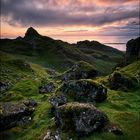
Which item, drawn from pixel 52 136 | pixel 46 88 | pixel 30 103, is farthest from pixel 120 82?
pixel 52 136

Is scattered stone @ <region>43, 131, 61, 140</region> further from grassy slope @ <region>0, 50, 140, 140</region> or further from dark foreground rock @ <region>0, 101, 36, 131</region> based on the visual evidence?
dark foreground rock @ <region>0, 101, 36, 131</region>

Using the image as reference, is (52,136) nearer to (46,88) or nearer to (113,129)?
(113,129)

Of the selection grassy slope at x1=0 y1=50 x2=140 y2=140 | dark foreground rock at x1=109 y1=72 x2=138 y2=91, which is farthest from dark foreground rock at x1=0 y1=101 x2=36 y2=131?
dark foreground rock at x1=109 y1=72 x2=138 y2=91

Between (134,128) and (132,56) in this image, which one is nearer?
(134,128)

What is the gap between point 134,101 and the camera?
2616 inches

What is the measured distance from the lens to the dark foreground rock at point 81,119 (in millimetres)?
45000

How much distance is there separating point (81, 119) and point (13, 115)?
13.2 m

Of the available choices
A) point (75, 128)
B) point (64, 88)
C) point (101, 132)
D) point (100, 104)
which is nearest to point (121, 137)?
point (101, 132)

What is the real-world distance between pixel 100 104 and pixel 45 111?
1110cm

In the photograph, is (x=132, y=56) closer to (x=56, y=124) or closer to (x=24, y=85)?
(x=24, y=85)

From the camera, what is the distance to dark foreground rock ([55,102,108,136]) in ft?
148

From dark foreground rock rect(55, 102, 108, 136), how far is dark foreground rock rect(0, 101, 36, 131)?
9.31 m

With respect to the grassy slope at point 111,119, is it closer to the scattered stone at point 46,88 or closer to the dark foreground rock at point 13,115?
the dark foreground rock at point 13,115

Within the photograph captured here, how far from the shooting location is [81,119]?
45.5 m
